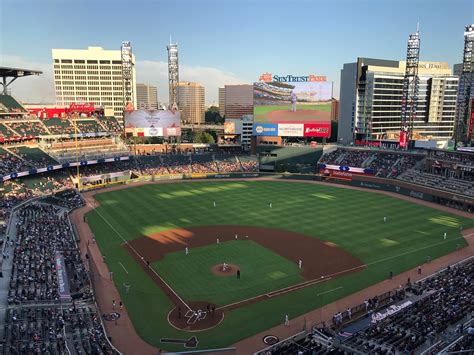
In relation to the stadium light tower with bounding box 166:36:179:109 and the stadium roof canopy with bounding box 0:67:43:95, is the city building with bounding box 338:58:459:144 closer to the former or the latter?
the stadium light tower with bounding box 166:36:179:109

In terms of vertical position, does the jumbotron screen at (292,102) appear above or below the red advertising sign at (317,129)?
above

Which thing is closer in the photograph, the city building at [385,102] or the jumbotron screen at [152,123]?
the jumbotron screen at [152,123]

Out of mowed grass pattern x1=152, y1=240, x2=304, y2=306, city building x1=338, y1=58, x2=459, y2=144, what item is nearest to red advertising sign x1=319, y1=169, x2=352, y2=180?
mowed grass pattern x1=152, y1=240, x2=304, y2=306

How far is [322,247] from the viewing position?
124 feet

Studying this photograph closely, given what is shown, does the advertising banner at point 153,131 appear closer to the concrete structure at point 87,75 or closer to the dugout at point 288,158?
the dugout at point 288,158

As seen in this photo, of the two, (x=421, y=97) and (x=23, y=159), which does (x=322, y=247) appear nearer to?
(x=23, y=159)

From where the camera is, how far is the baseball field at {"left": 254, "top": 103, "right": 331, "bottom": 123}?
79.8 m

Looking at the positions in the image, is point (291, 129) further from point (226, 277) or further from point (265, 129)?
point (226, 277)

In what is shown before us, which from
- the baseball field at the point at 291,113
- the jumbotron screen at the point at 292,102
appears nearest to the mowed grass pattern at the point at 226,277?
the baseball field at the point at 291,113

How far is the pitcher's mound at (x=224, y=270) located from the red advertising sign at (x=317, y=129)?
53025mm

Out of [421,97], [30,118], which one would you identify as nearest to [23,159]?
[30,118]

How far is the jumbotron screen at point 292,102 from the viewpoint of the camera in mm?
79375

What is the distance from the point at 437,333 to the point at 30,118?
73749mm

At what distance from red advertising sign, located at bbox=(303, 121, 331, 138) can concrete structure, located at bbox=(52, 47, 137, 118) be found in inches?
3962
